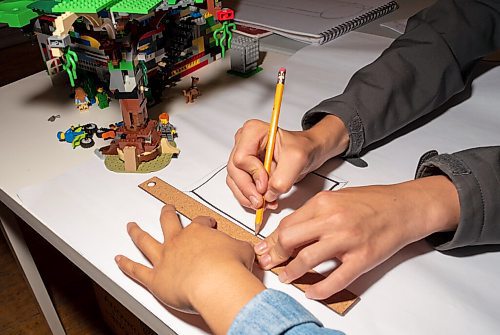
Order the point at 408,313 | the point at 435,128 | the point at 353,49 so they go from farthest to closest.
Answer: the point at 353,49
the point at 435,128
the point at 408,313

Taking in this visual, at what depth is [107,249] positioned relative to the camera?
0.54 m

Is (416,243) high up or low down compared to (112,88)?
down

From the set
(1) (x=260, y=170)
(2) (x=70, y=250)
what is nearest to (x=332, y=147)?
(1) (x=260, y=170)

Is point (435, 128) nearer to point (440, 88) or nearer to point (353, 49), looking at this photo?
point (440, 88)

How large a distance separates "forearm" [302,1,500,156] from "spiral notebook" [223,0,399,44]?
0.25 metres

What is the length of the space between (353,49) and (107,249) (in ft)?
2.22

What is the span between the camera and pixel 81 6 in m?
0.56

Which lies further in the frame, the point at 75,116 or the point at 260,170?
the point at 75,116

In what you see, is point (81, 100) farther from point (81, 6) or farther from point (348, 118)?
point (348, 118)

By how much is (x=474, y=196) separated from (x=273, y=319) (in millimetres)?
270

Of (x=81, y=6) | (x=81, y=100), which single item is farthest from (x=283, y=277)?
(x=81, y=100)

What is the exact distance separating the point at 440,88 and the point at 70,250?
578mm

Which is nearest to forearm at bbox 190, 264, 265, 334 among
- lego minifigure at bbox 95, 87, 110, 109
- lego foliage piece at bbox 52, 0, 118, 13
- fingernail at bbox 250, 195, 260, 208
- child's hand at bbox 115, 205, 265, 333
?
child's hand at bbox 115, 205, 265, 333

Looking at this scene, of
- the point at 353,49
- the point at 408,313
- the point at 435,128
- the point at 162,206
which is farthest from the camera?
the point at 353,49
